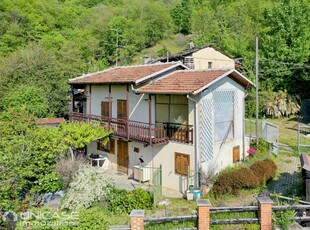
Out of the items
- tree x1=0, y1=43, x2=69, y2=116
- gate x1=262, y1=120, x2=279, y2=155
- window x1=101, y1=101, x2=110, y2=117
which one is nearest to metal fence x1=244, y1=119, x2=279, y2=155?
gate x1=262, y1=120, x2=279, y2=155

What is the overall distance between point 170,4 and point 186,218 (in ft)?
238

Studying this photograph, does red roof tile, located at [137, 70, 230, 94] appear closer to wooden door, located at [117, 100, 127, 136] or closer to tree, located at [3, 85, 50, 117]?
wooden door, located at [117, 100, 127, 136]

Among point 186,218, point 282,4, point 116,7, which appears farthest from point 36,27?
point 186,218

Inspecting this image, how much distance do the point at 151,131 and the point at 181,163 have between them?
2430 mm

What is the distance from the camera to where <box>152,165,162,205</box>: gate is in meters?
12.8

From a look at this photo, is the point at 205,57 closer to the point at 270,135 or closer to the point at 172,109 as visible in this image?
the point at 270,135

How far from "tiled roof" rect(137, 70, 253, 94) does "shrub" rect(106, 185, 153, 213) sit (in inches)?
204

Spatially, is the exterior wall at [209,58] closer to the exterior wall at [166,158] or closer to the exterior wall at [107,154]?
the exterior wall at [107,154]

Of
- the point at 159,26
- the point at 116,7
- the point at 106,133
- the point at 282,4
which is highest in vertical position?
the point at 116,7

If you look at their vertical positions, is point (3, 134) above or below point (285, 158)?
above

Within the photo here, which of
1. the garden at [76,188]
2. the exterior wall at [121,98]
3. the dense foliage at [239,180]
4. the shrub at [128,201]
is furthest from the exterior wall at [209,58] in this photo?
the shrub at [128,201]

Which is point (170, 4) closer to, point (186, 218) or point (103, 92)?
point (103, 92)

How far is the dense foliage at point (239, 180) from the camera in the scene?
1320cm

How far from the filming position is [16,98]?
2544 cm
